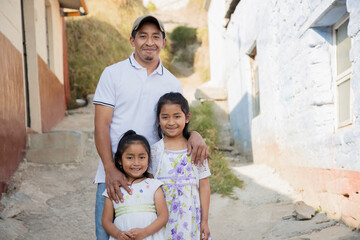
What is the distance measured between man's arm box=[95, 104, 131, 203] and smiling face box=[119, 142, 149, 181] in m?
0.06

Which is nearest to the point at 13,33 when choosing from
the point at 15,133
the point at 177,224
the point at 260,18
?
the point at 15,133

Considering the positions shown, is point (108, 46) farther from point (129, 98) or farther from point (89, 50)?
point (129, 98)

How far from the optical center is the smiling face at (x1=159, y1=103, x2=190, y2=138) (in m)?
2.18

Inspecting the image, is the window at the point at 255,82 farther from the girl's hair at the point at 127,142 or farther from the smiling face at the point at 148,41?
the girl's hair at the point at 127,142

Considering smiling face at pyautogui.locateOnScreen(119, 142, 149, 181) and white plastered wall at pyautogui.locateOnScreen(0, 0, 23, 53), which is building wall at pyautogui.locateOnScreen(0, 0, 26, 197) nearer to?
white plastered wall at pyautogui.locateOnScreen(0, 0, 23, 53)

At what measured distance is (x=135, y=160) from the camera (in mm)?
2111

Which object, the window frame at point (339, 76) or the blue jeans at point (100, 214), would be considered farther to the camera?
the window frame at point (339, 76)

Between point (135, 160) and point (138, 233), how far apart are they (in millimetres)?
378

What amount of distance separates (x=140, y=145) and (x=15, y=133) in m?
3.51

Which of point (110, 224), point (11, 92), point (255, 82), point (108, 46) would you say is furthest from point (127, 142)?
point (108, 46)

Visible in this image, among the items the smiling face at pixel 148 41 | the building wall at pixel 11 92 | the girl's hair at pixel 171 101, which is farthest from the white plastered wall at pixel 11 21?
the girl's hair at pixel 171 101

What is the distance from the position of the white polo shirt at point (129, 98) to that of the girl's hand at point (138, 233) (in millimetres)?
332

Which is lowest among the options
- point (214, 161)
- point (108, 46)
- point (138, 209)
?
point (214, 161)

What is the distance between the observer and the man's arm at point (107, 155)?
2072 mm
